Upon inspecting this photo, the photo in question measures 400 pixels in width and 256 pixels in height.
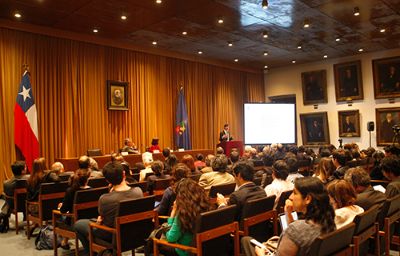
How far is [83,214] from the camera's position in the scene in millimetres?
4805

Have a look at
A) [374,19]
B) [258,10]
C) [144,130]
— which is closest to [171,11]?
[258,10]

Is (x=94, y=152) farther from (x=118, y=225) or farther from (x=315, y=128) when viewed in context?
(x=315, y=128)

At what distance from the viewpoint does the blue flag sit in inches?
532

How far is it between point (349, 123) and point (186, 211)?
13915mm

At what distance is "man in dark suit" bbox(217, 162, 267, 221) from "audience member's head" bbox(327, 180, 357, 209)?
Answer: 1026mm

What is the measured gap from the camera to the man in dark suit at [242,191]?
153 inches

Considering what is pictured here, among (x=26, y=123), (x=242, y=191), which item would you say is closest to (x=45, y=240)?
(x=242, y=191)

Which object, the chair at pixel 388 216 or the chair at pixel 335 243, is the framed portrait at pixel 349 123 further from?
the chair at pixel 335 243

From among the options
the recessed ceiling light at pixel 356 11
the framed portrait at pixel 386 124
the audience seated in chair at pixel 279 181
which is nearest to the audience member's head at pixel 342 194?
the audience seated in chair at pixel 279 181

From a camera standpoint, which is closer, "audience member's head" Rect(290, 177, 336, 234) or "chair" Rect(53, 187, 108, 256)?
"audience member's head" Rect(290, 177, 336, 234)

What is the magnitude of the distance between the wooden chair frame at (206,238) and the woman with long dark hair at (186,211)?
0.30 ft

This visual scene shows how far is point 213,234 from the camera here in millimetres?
3160

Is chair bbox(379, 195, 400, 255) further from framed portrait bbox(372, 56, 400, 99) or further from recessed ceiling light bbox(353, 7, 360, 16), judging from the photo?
framed portrait bbox(372, 56, 400, 99)

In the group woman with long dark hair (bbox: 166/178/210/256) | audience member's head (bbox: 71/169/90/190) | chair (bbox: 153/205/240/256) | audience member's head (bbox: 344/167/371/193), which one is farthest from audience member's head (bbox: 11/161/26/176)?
audience member's head (bbox: 344/167/371/193)
